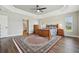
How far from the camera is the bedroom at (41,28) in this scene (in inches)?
85.7

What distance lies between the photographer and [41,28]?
2.28 metres

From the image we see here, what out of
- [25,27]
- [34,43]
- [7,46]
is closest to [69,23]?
[34,43]

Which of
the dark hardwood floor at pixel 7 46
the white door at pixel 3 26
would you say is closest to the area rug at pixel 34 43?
the dark hardwood floor at pixel 7 46

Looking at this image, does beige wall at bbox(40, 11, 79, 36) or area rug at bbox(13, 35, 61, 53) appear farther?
beige wall at bbox(40, 11, 79, 36)

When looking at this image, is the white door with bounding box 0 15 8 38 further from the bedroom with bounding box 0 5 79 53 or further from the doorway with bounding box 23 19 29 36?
the doorway with bounding box 23 19 29 36

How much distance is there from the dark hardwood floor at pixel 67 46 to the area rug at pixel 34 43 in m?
0.14

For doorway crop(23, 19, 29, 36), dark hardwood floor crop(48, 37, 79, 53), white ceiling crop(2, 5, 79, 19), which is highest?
white ceiling crop(2, 5, 79, 19)

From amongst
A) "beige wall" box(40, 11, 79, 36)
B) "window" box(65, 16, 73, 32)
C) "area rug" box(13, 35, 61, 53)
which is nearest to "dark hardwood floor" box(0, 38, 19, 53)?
"area rug" box(13, 35, 61, 53)

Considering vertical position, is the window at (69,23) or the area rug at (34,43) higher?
the window at (69,23)

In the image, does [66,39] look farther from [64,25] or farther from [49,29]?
[49,29]

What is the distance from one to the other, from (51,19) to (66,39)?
2.20 ft

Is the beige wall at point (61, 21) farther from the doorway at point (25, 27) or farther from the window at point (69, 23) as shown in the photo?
the doorway at point (25, 27)

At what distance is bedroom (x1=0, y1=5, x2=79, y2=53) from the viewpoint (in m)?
2.18
